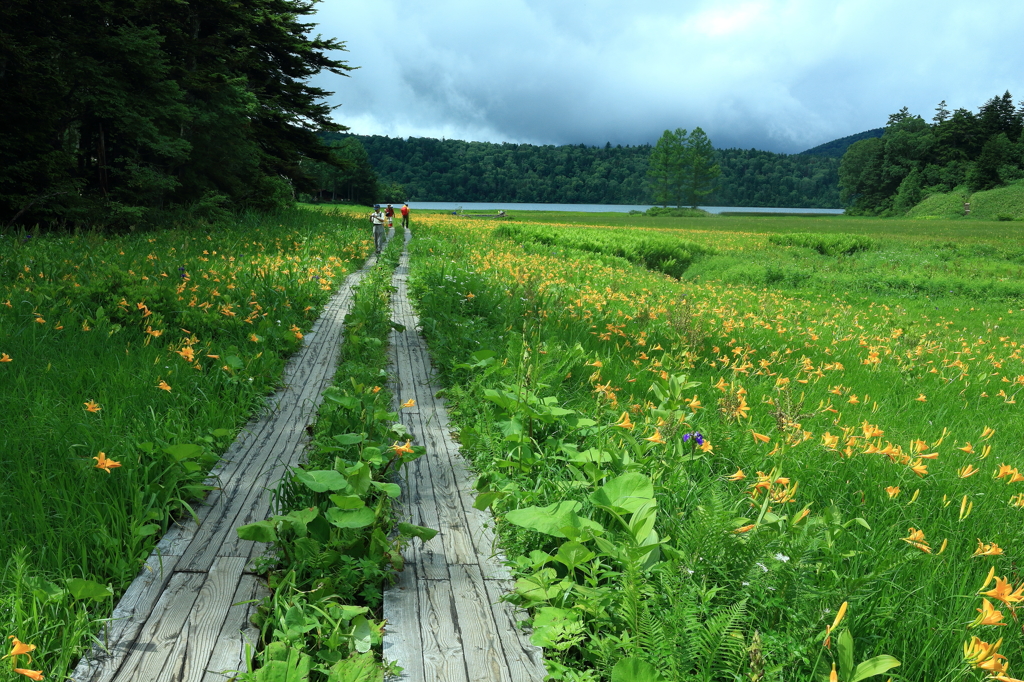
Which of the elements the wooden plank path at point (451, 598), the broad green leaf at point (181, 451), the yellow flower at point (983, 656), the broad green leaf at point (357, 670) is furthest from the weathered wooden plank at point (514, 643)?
the broad green leaf at point (181, 451)

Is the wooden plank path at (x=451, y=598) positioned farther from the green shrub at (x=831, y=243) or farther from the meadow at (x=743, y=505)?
the green shrub at (x=831, y=243)

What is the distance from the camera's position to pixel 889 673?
172 cm

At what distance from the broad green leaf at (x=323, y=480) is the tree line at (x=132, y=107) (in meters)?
11.8

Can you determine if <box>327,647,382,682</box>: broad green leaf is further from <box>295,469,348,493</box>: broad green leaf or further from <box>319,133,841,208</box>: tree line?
<box>319,133,841,208</box>: tree line

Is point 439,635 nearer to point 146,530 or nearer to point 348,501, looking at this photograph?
point 348,501

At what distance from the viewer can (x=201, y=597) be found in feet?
7.25

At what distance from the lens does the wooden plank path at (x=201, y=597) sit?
73.4 inches

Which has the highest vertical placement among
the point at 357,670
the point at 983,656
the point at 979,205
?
the point at 979,205

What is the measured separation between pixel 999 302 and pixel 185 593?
18.3 m

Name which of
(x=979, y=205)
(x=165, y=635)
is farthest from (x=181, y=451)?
(x=979, y=205)

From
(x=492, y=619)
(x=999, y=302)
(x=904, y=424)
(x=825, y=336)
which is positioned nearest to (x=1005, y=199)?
(x=999, y=302)

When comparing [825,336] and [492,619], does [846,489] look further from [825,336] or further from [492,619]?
[825,336]

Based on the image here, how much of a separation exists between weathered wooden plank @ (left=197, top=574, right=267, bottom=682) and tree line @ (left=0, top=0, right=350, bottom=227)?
1201 centimetres

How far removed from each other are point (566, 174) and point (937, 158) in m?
71.4
